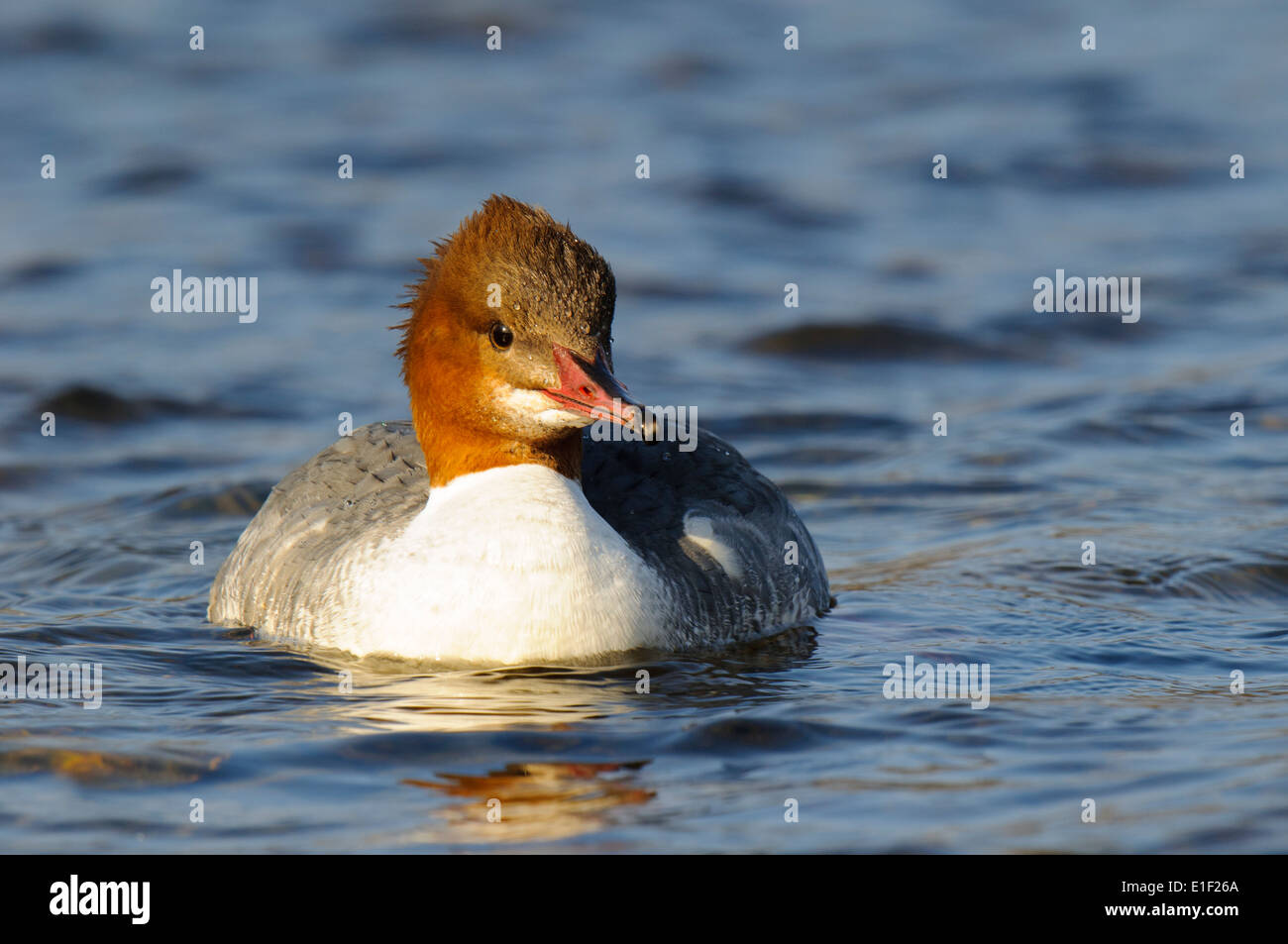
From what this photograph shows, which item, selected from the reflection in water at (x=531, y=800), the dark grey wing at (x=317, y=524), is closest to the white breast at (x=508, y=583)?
the dark grey wing at (x=317, y=524)

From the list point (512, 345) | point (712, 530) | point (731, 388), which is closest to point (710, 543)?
point (712, 530)

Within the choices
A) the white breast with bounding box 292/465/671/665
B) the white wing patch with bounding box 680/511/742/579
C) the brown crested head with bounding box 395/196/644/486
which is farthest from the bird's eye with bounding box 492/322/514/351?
the white wing patch with bounding box 680/511/742/579

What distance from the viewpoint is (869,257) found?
16.0 m

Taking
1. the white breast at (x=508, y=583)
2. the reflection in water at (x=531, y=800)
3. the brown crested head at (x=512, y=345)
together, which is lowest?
the reflection in water at (x=531, y=800)

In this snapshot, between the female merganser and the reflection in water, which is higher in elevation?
A: the female merganser

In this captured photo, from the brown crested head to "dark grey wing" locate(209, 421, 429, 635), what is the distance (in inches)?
22.6

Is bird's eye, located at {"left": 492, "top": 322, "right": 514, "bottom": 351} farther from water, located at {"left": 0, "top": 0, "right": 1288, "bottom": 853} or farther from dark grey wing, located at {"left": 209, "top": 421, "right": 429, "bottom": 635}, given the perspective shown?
water, located at {"left": 0, "top": 0, "right": 1288, "bottom": 853}

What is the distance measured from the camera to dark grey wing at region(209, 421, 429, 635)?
8078mm

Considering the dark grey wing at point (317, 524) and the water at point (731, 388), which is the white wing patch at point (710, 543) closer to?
the water at point (731, 388)

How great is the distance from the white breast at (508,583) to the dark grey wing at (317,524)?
0.34 m

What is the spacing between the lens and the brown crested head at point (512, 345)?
289 inches

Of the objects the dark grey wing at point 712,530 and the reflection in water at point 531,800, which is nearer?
the reflection in water at point 531,800
